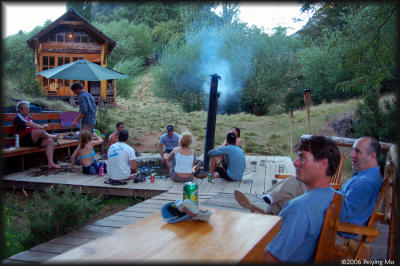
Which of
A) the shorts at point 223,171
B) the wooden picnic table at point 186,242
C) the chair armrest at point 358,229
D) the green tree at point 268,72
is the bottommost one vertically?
the shorts at point 223,171

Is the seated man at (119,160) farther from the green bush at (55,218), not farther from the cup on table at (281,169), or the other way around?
the cup on table at (281,169)

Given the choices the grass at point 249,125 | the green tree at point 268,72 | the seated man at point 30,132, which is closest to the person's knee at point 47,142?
the seated man at point 30,132

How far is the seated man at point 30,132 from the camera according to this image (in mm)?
6168

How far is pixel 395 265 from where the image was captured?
2354 millimetres

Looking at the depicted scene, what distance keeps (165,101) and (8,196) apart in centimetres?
1685

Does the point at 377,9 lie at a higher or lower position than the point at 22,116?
higher

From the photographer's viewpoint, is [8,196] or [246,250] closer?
[246,250]

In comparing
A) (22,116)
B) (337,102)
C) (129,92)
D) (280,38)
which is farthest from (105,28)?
(22,116)

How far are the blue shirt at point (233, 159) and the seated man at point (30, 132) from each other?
3174 mm

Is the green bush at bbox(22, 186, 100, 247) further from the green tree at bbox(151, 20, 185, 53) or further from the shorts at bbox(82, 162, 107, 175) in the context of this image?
the green tree at bbox(151, 20, 185, 53)

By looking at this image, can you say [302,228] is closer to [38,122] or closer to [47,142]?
[47,142]

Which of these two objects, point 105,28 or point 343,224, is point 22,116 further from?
point 105,28

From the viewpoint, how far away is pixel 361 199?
2510 mm

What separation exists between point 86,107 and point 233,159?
10.4 ft
